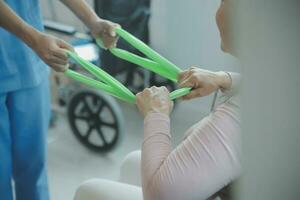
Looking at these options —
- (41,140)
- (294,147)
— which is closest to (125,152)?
(41,140)

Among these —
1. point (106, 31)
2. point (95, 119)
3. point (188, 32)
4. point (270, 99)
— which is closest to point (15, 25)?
point (106, 31)

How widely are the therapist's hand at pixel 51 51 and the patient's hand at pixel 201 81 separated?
296 mm

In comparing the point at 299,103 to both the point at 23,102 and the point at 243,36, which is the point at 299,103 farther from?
the point at 23,102

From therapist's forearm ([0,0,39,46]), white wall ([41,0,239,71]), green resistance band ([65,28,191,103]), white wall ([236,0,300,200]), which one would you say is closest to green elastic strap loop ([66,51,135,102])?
green resistance band ([65,28,191,103])

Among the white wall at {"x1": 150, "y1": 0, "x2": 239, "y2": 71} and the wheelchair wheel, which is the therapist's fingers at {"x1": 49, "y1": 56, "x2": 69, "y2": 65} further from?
the white wall at {"x1": 150, "y1": 0, "x2": 239, "y2": 71}

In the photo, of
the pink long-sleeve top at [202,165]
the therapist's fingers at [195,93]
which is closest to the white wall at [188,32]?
the therapist's fingers at [195,93]

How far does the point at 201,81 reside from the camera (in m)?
0.91

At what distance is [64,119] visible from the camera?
238cm

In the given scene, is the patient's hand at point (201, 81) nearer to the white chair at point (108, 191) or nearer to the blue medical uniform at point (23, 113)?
the white chair at point (108, 191)

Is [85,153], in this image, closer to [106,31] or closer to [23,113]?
[23,113]

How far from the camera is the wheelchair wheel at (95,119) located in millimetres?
1986

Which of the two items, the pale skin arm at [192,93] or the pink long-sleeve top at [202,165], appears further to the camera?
the pale skin arm at [192,93]

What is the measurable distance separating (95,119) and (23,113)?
2.59 feet

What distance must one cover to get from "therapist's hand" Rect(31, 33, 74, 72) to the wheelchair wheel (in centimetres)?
92
